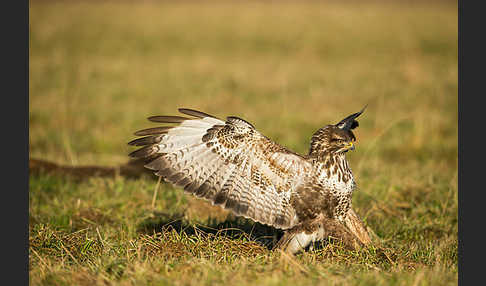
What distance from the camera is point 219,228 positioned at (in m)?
5.09

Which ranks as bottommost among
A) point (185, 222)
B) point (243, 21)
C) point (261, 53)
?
point (185, 222)

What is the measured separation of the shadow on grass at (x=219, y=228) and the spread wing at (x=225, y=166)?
47 centimetres

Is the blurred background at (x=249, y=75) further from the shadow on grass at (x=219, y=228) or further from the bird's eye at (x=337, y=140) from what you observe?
the bird's eye at (x=337, y=140)

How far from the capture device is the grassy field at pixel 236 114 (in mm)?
3955

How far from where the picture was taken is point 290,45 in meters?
17.4

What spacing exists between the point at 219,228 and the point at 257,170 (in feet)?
3.87

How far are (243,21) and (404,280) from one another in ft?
61.4

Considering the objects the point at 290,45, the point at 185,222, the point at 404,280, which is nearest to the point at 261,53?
the point at 290,45

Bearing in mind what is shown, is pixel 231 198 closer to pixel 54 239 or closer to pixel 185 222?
pixel 185 222

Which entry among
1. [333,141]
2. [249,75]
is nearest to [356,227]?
[333,141]

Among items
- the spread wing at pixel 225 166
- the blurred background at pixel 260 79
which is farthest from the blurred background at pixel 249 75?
the spread wing at pixel 225 166

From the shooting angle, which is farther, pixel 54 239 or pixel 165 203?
pixel 165 203

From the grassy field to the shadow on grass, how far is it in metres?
0.02

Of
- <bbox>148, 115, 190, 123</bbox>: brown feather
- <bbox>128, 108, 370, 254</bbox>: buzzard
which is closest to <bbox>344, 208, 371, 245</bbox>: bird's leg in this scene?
<bbox>128, 108, 370, 254</bbox>: buzzard
